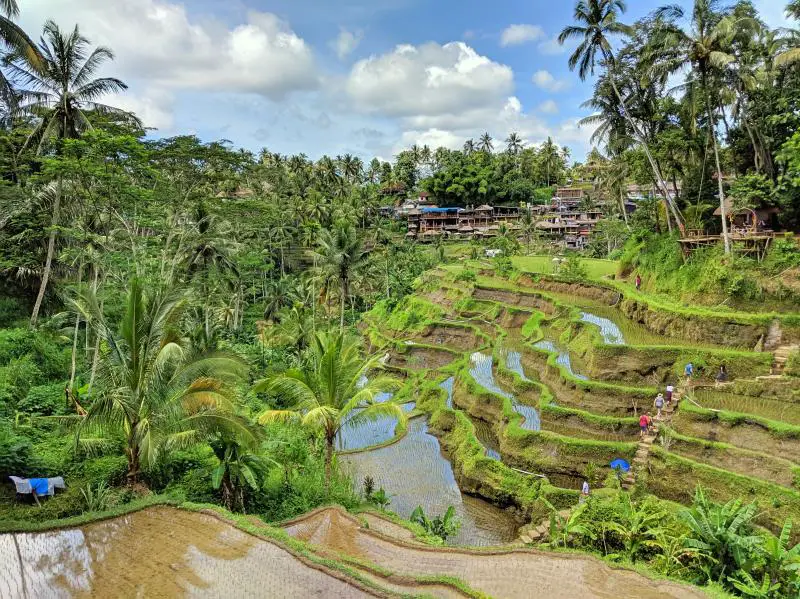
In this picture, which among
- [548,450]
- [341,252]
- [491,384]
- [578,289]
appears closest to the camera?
[548,450]

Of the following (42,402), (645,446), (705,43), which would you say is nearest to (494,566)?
(645,446)

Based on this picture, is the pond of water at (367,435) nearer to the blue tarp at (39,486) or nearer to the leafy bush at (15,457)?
the leafy bush at (15,457)

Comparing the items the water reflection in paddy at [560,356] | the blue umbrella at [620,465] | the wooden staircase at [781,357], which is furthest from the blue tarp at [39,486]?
the wooden staircase at [781,357]

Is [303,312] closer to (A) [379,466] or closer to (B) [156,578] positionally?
(A) [379,466]

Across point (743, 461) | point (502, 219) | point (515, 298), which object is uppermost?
point (502, 219)

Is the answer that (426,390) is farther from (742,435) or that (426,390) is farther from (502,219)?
(502,219)

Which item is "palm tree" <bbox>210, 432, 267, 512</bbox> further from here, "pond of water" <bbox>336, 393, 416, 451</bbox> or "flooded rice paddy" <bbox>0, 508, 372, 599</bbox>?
"pond of water" <bbox>336, 393, 416, 451</bbox>
